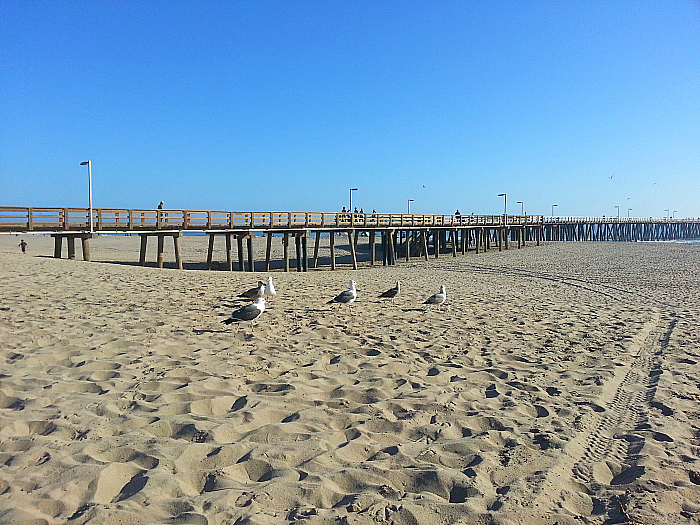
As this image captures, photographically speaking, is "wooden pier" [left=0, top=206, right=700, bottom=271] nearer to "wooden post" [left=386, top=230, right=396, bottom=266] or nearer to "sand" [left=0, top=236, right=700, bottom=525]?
"wooden post" [left=386, top=230, right=396, bottom=266]

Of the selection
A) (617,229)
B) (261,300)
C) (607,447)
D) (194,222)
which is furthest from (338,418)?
(617,229)

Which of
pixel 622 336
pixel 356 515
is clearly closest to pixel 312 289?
pixel 622 336

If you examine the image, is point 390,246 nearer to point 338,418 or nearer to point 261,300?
point 261,300

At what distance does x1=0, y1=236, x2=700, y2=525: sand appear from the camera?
121 inches

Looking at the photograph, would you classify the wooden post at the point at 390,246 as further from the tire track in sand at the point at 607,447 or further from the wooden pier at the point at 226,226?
the tire track in sand at the point at 607,447

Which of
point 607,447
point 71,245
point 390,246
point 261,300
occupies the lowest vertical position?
point 607,447

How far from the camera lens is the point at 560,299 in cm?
1257

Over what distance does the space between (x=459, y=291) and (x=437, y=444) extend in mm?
Result: 9807

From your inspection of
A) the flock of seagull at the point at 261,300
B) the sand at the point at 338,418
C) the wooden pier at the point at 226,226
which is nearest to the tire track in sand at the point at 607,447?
the sand at the point at 338,418

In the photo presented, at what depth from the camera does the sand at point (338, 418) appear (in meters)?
3.08

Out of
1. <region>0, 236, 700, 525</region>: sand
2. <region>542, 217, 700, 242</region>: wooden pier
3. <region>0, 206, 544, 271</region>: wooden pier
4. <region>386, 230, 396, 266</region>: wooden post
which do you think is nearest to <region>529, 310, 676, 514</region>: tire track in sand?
<region>0, 236, 700, 525</region>: sand

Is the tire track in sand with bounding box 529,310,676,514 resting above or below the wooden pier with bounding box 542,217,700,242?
below

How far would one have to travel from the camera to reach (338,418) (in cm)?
439

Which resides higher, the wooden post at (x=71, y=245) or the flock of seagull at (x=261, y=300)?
the wooden post at (x=71, y=245)
